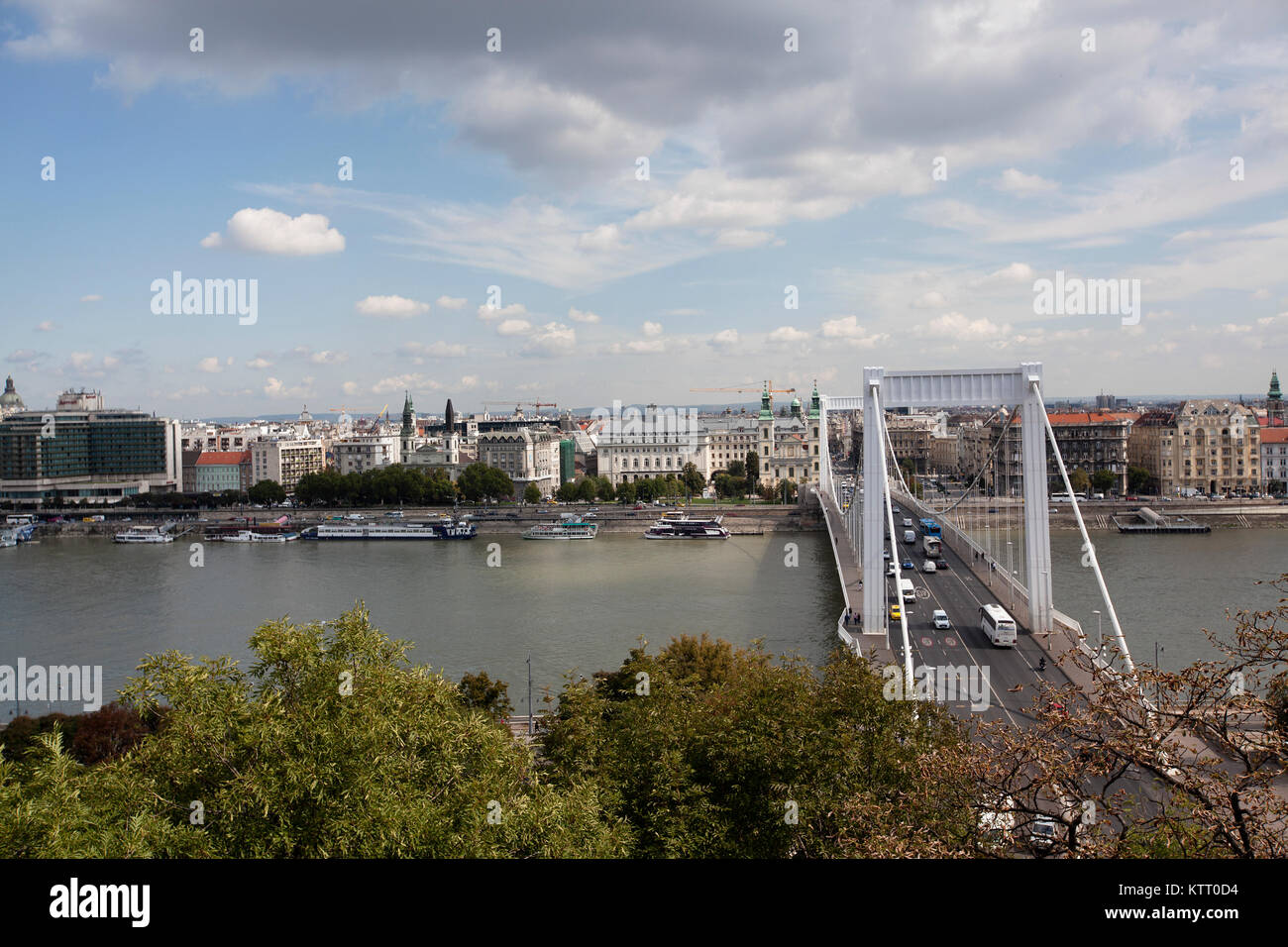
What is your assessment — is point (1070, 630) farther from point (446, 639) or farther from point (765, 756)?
point (446, 639)

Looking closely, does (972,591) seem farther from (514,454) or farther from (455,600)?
(514,454)

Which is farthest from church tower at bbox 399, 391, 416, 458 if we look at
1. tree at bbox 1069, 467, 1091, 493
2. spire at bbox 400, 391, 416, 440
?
tree at bbox 1069, 467, 1091, 493

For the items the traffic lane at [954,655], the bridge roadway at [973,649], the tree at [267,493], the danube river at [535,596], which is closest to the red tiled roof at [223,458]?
the tree at [267,493]

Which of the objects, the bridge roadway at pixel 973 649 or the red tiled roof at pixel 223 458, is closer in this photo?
the bridge roadway at pixel 973 649

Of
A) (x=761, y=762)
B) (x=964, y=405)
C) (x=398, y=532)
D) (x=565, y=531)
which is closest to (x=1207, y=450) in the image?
(x=565, y=531)

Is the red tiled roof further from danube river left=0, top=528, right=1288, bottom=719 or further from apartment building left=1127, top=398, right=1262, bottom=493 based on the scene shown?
apartment building left=1127, top=398, right=1262, bottom=493

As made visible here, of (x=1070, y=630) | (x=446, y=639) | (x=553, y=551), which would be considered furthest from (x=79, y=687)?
(x=553, y=551)

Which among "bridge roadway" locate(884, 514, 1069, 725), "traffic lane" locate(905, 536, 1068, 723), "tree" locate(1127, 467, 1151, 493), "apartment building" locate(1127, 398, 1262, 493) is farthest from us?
"tree" locate(1127, 467, 1151, 493)

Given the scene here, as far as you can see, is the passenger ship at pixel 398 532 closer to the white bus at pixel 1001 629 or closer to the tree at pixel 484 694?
the tree at pixel 484 694
